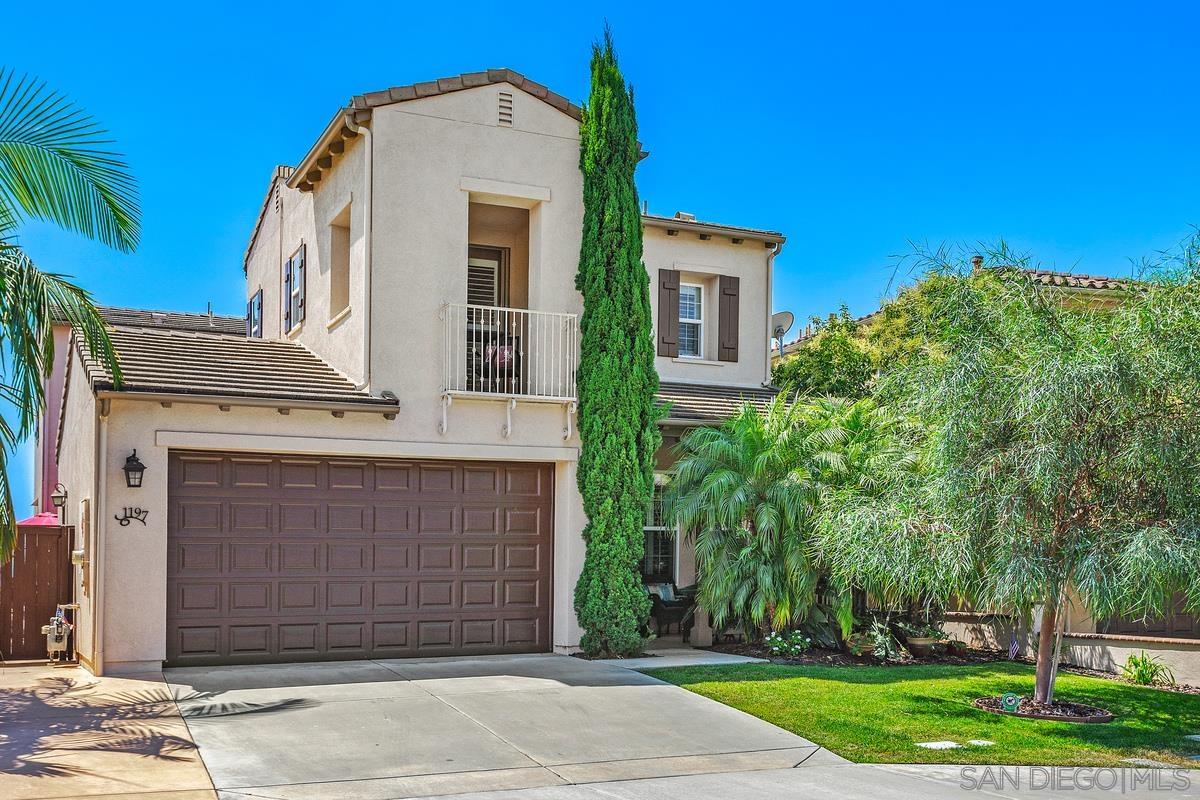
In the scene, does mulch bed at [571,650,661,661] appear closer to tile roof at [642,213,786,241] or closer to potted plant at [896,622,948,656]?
potted plant at [896,622,948,656]

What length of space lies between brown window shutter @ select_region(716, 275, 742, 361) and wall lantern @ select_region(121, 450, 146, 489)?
951 cm

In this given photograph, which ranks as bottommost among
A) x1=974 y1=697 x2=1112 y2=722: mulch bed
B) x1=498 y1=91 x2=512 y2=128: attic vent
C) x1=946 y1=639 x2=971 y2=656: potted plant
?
x1=946 y1=639 x2=971 y2=656: potted plant

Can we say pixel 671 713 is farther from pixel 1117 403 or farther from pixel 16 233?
pixel 16 233

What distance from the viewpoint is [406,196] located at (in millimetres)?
13062

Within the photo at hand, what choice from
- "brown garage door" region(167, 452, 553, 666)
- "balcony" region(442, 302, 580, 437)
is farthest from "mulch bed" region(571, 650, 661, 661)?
"balcony" region(442, 302, 580, 437)

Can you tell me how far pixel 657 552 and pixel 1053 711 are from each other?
6559mm

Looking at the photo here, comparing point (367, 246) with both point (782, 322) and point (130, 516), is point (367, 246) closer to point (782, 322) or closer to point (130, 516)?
point (130, 516)

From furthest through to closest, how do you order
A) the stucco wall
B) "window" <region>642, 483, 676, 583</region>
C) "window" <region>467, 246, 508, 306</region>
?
"window" <region>467, 246, 508, 306</region>, "window" <region>642, 483, 676, 583</region>, the stucco wall

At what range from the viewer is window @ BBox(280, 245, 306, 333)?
52.9ft

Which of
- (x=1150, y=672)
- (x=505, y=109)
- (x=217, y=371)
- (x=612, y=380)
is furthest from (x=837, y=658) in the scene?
(x=217, y=371)

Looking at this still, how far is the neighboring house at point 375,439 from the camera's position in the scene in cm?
→ 1167

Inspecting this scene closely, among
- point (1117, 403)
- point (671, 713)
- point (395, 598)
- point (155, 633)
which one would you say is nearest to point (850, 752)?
point (671, 713)

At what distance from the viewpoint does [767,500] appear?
541 inches

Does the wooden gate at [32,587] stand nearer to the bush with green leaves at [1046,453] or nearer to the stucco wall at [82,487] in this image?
the stucco wall at [82,487]
